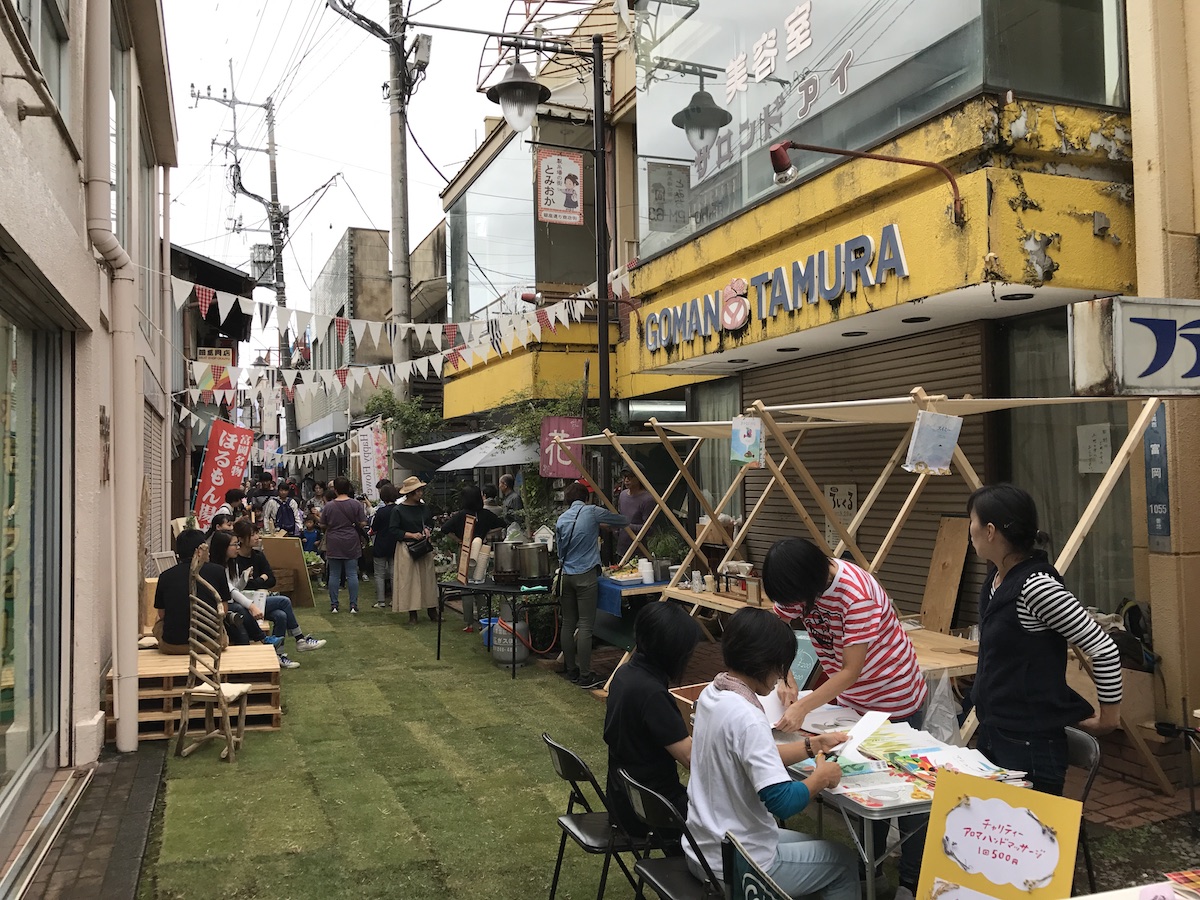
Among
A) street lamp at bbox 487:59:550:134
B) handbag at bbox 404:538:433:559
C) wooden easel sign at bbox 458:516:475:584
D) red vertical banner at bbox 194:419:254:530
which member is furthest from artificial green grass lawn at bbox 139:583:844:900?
street lamp at bbox 487:59:550:134

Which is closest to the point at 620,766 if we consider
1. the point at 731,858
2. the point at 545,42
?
the point at 731,858

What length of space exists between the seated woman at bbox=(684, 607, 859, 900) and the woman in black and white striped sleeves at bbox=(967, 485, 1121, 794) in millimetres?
895

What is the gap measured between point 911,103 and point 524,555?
554 centimetres

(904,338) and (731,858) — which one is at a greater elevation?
(904,338)

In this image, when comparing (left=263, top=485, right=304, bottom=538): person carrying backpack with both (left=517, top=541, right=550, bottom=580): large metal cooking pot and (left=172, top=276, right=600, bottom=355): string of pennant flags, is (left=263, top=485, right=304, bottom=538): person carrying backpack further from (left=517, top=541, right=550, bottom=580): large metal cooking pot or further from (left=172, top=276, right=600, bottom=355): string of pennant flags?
(left=517, top=541, right=550, bottom=580): large metal cooking pot

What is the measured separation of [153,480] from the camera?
1202cm

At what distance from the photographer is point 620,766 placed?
371cm

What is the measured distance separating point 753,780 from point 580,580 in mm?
5910

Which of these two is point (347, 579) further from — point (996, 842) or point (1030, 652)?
point (996, 842)

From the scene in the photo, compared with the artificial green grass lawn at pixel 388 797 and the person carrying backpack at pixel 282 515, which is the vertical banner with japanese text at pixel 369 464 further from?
the artificial green grass lawn at pixel 388 797

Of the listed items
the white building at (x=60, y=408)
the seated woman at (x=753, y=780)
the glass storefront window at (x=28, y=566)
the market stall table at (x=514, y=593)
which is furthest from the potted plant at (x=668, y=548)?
the seated woman at (x=753, y=780)

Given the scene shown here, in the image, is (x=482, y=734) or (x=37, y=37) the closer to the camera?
(x=37, y=37)

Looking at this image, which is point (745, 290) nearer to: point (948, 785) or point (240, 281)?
point (948, 785)

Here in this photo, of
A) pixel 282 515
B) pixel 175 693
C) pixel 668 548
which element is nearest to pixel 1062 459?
pixel 668 548
